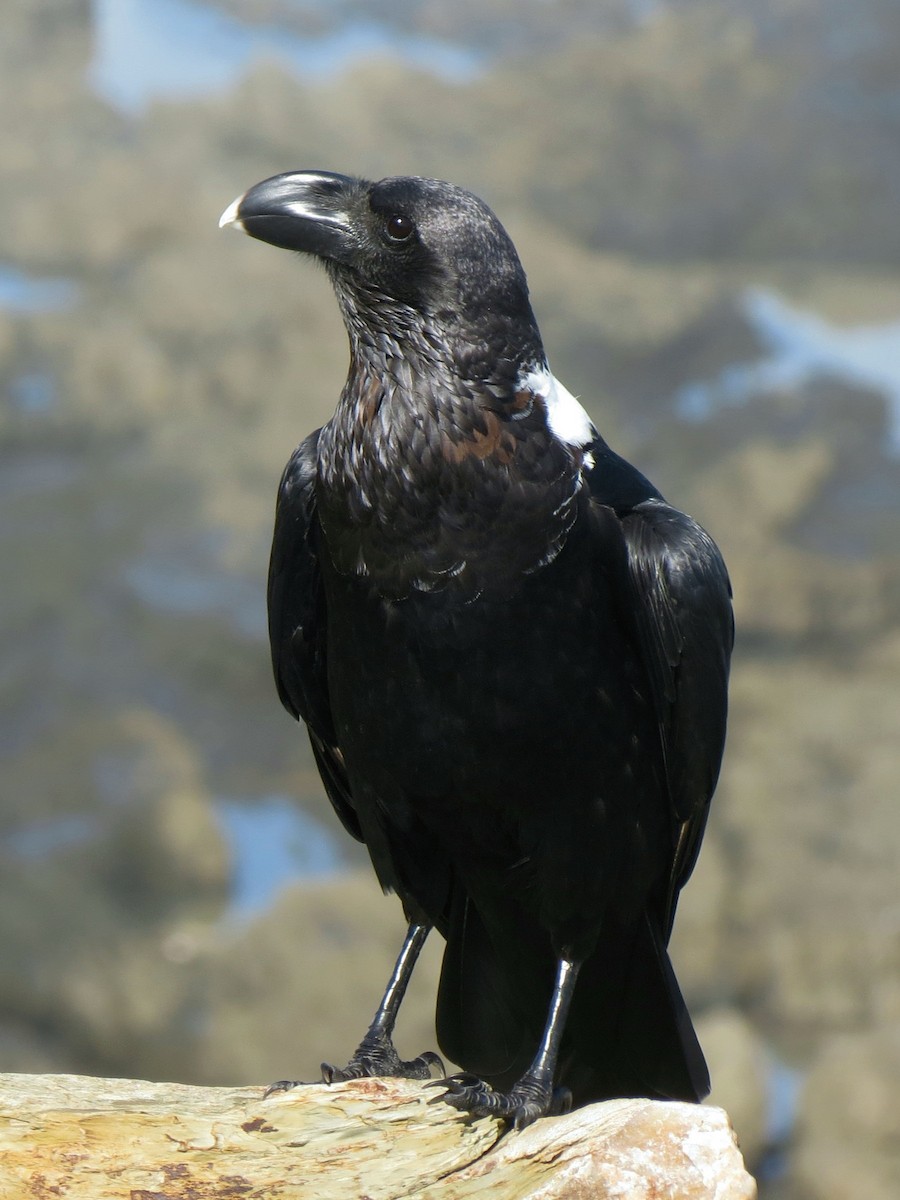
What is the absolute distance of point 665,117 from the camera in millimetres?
13961

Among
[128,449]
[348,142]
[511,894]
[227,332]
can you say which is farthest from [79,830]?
[511,894]

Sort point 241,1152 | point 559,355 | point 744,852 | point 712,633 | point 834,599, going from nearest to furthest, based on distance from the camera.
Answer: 1. point 241,1152
2. point 712,633
3. point 744,852
4. point 834,599
5. point 559,355

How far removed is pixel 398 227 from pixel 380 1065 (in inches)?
78.7

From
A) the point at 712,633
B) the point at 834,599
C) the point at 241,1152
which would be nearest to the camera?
the point at 241,1152

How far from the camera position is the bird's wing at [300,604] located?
3396mm

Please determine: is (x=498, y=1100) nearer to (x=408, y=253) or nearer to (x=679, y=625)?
(x=679, y=625)

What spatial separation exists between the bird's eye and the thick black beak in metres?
0.12

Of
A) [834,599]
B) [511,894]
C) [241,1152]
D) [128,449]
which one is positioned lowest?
[241,1152]

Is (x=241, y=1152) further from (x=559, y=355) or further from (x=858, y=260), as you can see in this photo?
(x=858, y=260)

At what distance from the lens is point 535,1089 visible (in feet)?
10.1

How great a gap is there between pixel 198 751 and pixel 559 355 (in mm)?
5122

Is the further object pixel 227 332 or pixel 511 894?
pixel 227 332

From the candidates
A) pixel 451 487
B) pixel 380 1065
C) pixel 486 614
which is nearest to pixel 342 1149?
pixel 380 1065

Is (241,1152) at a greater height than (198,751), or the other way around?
(198,751)
